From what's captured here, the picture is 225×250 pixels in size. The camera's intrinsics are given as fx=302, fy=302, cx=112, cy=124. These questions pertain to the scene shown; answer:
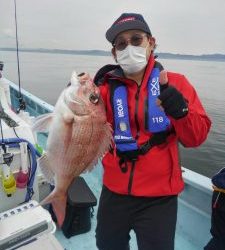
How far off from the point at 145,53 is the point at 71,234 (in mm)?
2221

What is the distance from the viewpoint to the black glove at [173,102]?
1.75 meters

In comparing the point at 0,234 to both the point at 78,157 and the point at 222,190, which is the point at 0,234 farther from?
the point at 222,190

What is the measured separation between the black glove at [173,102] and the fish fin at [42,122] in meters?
0.66

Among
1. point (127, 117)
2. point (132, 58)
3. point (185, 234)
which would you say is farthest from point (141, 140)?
point (185, 234)

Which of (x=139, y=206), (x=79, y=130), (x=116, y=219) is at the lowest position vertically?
(x=116, y=219)

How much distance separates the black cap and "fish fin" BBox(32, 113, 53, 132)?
846mm

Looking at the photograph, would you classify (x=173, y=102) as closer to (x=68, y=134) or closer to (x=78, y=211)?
(x=68, y=134)

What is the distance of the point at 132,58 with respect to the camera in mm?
2143

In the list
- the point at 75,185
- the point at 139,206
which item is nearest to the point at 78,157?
the point at 139,206

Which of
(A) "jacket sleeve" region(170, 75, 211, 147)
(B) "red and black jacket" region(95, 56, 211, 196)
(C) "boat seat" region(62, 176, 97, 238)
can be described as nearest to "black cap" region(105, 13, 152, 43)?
(B) "red and black jacket" region(95, 56, 211, 196)

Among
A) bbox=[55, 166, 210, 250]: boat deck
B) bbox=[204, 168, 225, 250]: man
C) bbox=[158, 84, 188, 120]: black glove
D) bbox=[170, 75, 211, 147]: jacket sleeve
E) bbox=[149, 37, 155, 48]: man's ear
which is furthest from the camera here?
bbox=[55, 166, 210, 250]: boat deck

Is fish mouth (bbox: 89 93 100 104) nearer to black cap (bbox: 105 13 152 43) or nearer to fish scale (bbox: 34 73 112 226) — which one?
fish scale (bbox: 34 73 112 226)

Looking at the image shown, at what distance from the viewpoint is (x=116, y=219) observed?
93.6 inches

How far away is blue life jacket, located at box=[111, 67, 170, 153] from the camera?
2.17 m
